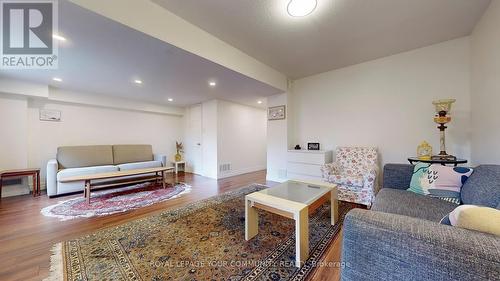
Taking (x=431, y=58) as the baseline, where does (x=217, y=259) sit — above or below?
below

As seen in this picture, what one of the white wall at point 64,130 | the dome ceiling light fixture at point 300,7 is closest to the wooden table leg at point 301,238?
the dome ceiling light fixture at point 300,7

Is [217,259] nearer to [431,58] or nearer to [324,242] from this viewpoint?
[324,242]

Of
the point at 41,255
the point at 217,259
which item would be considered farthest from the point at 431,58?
the point at 41,255

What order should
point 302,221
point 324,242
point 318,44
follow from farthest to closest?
point 318,44 < point 324,242 < point 302,221

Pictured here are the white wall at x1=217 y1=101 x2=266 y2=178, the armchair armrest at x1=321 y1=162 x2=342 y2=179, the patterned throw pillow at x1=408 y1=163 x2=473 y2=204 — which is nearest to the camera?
the patterned throw pillow at x1=408 y1=163 x2=473 y2=204

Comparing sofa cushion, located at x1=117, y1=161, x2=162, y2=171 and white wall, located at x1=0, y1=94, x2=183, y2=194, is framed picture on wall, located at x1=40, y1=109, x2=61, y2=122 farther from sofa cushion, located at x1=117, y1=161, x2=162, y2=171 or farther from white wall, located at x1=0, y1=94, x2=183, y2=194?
sofa cushion, located at x1=117, y1=161, x2=162, y2=171

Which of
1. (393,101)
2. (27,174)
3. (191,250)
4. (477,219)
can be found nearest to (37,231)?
(191,250)

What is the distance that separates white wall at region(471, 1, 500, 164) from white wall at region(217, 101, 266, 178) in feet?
14.7

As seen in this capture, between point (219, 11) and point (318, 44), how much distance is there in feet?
5.03

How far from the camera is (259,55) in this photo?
10.1 ft

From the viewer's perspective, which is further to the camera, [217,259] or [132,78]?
[132,78]

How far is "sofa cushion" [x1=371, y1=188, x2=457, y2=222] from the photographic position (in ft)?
4.52

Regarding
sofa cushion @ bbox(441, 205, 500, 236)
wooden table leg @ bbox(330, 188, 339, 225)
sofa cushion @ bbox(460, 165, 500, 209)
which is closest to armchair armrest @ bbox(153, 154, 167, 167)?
wooden table leg @ bbox(330, 188, 339, 225)

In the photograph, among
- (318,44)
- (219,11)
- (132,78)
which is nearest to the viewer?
(219,11)
